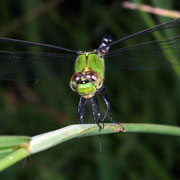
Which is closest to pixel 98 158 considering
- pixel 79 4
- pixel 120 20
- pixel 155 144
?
pixel 155 144

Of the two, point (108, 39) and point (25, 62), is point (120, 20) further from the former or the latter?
point (25, 62)

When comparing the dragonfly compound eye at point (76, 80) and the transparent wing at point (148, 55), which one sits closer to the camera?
the dragonfly compound eye at point (76, 80)

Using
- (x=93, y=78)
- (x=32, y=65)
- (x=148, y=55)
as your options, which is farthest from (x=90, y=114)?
(x=93, y=78)

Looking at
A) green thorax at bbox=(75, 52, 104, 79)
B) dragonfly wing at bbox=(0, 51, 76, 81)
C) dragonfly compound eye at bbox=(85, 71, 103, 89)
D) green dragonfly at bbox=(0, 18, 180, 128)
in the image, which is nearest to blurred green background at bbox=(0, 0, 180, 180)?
dragonfly wing at bbox=(0, 51, 76, 81)

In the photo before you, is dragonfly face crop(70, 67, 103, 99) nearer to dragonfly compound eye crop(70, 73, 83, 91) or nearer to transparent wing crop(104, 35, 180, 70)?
dragonfly compound eye crop(70, 73, 83, 91)

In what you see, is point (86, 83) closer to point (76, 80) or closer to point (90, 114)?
point (76, 80)

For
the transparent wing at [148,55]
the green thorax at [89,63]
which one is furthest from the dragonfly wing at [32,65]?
the transparent wing at [148,55]

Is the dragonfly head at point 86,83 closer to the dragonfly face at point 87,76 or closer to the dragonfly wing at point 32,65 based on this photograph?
the dragonfly face at point 87,76
